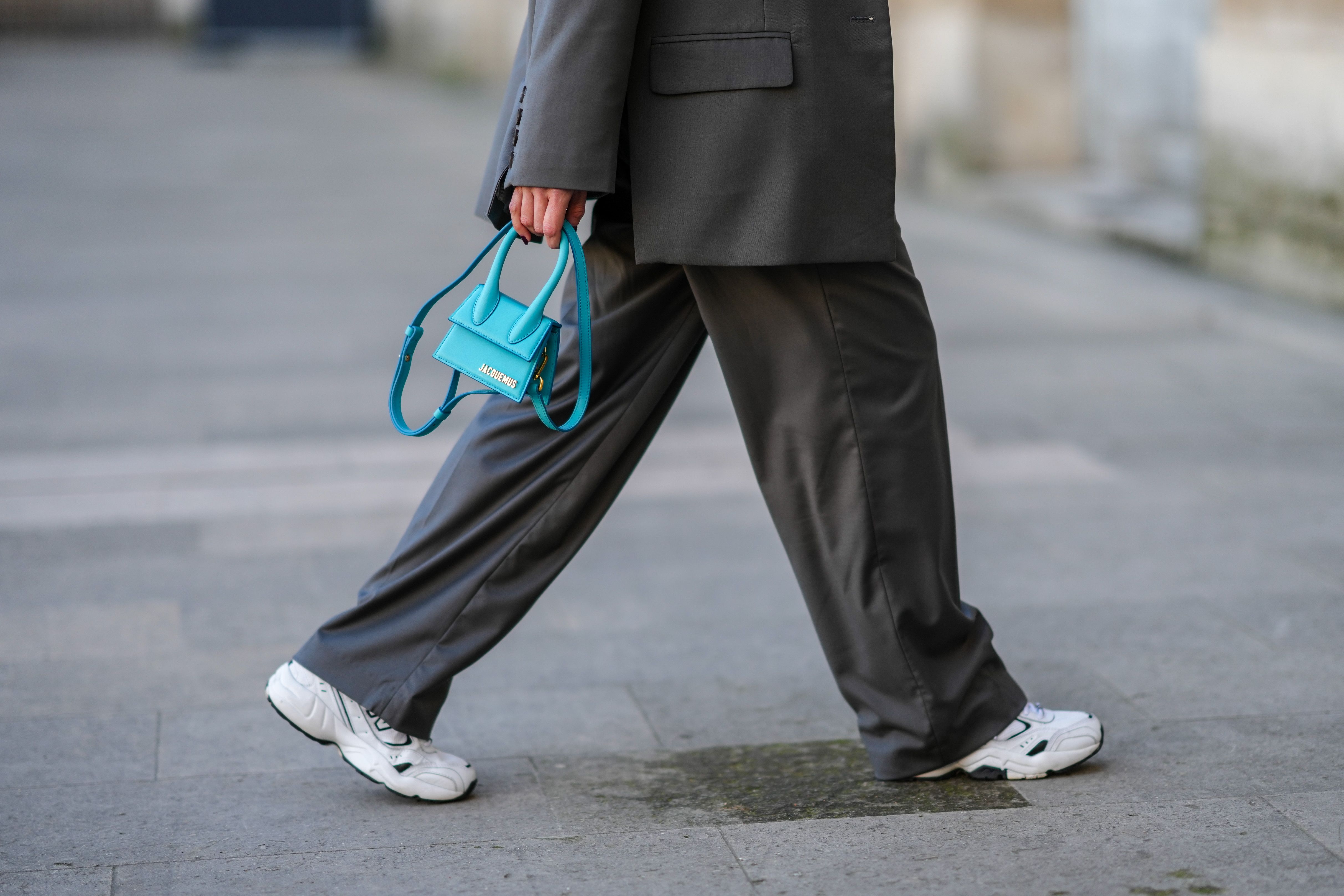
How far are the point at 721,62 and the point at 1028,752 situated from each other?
1.19 meters

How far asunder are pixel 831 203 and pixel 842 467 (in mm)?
411

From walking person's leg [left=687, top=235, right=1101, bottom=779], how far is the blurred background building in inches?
200

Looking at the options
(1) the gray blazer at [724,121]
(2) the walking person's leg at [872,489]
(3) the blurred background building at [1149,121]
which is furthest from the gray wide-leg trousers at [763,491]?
(3) the blurred background building at [1149,121]

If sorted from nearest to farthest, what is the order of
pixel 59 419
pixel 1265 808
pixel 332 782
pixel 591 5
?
pixel 591 5 → pixel 1265 808 → pixel 332 782 → pixel 59 419

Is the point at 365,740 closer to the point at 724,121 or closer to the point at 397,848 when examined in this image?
the point at 397,848

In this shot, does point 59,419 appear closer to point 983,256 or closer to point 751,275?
point 751,275

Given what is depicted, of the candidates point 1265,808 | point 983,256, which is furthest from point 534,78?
point 983,256

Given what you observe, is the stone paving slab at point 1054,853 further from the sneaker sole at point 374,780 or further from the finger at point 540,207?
the finger at point 540,207

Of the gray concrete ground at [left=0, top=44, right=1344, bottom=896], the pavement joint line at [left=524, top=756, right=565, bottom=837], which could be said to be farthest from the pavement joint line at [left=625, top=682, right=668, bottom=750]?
the pavement joint line at [left=524, top=756, right=565, bottom=837]

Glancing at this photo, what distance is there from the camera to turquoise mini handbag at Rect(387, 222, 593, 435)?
2.30 metres

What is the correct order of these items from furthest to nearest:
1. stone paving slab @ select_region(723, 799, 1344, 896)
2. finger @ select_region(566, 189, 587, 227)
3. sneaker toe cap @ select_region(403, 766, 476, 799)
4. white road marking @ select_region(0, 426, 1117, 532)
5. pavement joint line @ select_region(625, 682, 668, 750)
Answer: white road marking @ select_region(0, 426, 1117, 532), pavement joint line @ select_region(625, 682, 668, 750), sneaker toe cap @ select_region(403, 766, 476, 799), finger @ select_region(566, 189, 587, 227), stone paving slab @ select_region(723, 799, 1344, 896)

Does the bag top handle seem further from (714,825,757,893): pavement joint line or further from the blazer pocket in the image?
(714,825,757,893): pavement joint line

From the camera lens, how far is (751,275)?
7.91 ft

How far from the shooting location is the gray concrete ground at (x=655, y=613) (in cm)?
233
